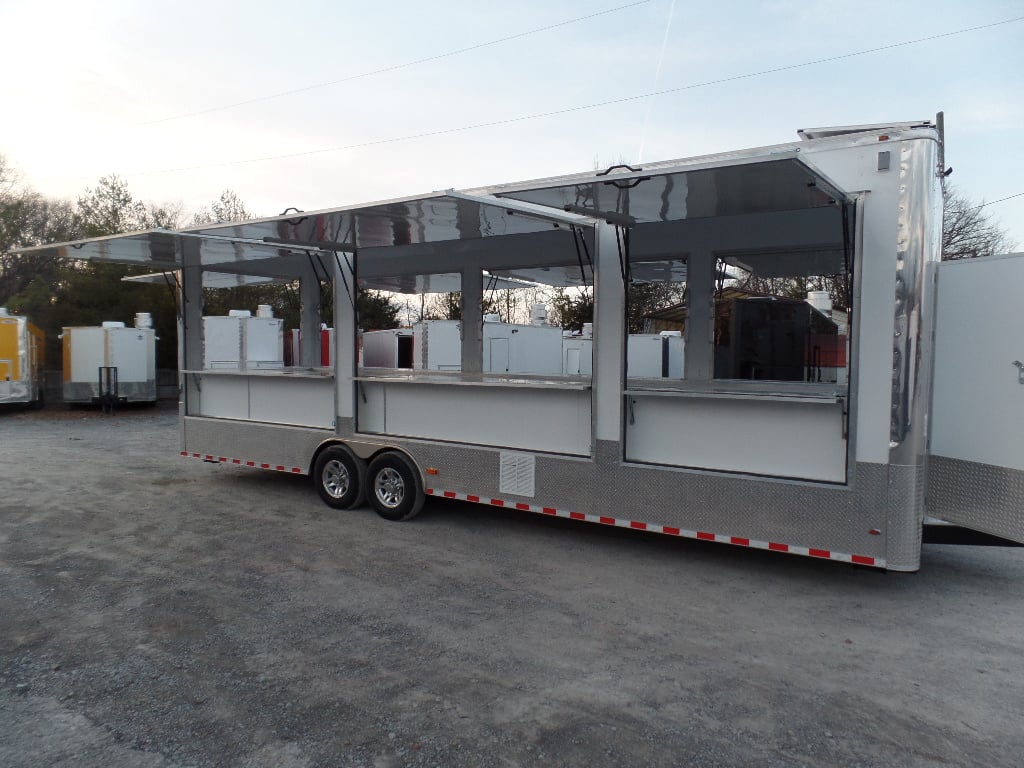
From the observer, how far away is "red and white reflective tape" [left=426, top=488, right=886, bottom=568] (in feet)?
15.6

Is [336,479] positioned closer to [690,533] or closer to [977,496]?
[690,533]

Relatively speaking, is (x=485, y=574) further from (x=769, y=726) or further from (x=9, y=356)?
(x=9, y=356)

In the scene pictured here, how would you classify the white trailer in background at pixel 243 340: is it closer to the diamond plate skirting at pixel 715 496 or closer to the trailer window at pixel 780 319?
the diamond plate skirting at pixel 715 496

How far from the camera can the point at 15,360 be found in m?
17.5

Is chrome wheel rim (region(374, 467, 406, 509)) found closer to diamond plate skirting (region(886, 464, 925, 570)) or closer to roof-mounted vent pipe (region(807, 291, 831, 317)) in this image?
diamond plate skirting (region(886, 464, 925, 570))

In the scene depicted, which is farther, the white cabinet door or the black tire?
the black tire

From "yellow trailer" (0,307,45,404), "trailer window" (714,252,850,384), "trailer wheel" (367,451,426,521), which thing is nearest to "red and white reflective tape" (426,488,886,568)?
"trailer wheel" (367,451,426,521)

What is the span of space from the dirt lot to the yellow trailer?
12624 mm

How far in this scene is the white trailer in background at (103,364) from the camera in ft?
60.1

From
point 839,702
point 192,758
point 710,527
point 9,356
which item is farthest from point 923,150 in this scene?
point 9,356

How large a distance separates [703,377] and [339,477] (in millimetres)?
3685

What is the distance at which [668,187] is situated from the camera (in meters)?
4.80

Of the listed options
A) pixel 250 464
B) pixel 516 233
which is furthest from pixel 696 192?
pixel 250 464

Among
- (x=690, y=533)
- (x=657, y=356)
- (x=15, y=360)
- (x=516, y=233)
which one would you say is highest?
(x=516, y=233)
